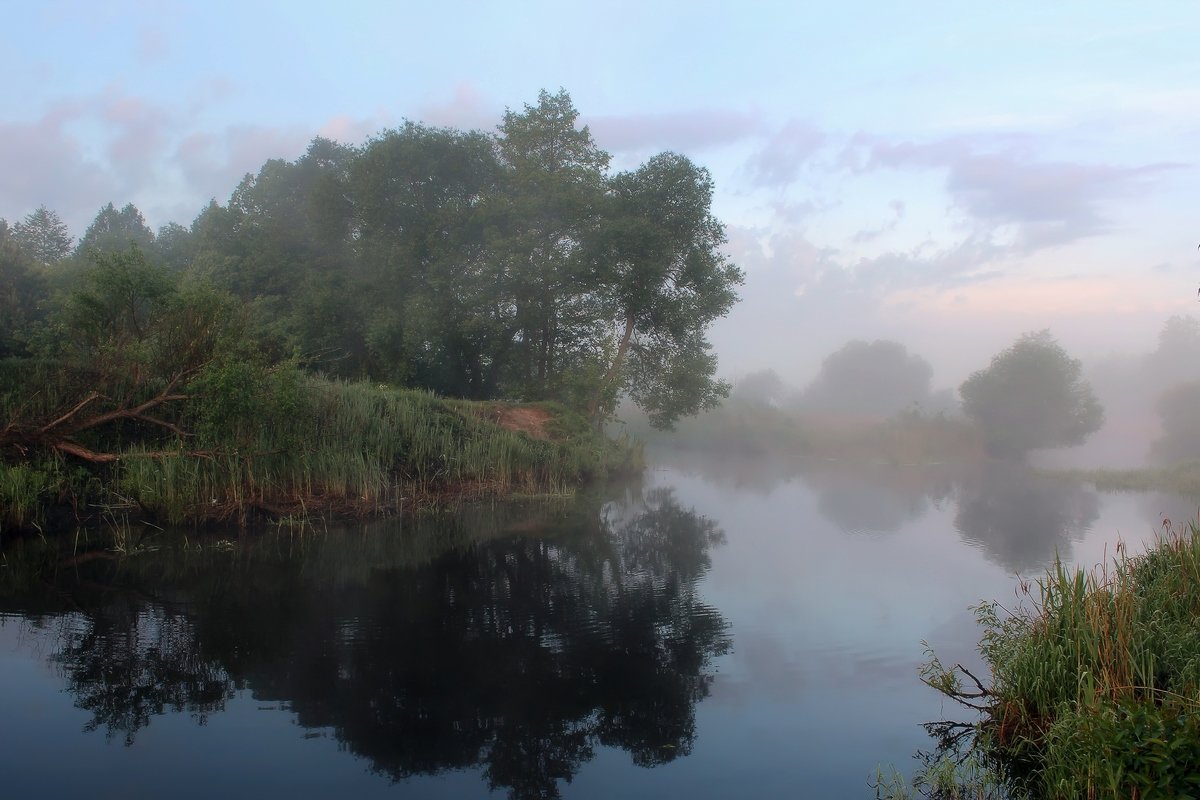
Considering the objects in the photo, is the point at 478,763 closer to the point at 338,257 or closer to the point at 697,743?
the point at 697,743

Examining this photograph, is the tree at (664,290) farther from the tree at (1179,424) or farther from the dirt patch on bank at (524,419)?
the tree at (1179,424)

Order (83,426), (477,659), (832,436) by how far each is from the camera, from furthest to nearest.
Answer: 1. (832,436)
2. (83,426)
3. (477,659)

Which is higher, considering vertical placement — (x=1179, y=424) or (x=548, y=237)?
(x=548, y=237)

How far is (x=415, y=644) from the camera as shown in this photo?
323 inches

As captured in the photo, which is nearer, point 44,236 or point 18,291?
point 18,291

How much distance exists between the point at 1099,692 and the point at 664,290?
23.2 metres

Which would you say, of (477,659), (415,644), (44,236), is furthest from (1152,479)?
(44,236)

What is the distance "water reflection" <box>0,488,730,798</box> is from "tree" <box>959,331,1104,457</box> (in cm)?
2698

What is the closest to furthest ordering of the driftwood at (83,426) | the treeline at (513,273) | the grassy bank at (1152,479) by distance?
the driftwood at (83,426) → the grassy bank at (1152,479) → the treeline at (513,273)

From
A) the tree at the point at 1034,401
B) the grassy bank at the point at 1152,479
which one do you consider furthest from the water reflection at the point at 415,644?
the tree at the point at 1034,401

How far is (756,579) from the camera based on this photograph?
11.8 metres

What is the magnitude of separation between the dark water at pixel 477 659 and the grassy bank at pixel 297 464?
1151 mm

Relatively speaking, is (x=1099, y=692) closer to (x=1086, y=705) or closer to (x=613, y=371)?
(x=1086, y=705)

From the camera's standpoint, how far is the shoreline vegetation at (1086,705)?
4.39m
